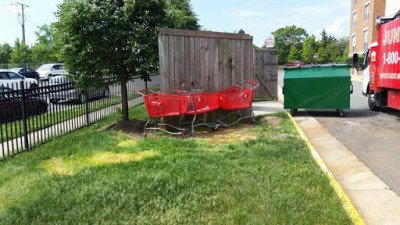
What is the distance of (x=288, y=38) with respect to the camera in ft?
390

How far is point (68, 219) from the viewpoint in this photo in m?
3.83

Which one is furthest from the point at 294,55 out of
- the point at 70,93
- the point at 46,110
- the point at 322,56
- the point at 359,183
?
the point at 359,183

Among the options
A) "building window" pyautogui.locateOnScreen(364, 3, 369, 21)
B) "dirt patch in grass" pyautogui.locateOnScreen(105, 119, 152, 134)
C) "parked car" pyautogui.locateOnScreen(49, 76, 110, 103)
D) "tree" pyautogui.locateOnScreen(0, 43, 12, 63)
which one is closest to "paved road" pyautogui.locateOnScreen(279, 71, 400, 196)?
"dirt patch in grass" pyautogui.locateOnScreen(105, 119, 152, 134)

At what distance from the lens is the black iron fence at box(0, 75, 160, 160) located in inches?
293

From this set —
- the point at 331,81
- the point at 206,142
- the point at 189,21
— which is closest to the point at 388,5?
the point at 189,21

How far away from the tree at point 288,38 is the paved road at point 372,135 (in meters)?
97.3

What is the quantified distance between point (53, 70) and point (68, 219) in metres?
29.8

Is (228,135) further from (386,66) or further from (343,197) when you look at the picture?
(386,66)

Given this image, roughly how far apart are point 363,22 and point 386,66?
37.2 m

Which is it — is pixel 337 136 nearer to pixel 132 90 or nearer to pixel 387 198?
pixel 387 198

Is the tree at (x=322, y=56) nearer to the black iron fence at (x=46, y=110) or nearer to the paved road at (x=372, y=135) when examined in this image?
the paved road at (x=372, y=135)

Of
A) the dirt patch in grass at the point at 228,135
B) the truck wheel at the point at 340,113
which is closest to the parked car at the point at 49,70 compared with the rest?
the truck wheel at the point at 340,113

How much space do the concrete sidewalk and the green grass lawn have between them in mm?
358

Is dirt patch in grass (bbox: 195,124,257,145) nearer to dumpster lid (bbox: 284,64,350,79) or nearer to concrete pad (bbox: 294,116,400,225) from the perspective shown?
concrete pad (bbox: 294,116,400,225)
